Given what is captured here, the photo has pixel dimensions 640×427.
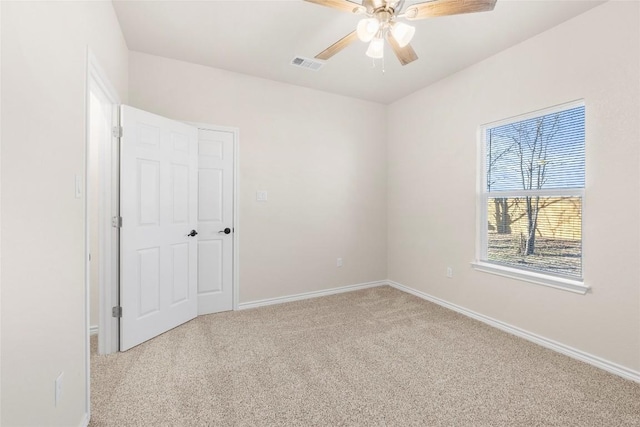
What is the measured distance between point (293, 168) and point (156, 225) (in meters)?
1.70

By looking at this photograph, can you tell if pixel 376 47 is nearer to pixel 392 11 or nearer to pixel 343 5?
pixel 392 11

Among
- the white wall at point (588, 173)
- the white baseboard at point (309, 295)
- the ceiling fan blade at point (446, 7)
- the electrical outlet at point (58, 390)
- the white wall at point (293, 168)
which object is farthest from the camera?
the white baseboard at point (309, 295)

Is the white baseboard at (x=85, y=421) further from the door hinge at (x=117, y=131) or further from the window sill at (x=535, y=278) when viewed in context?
the window sill at (x=535, y=278)

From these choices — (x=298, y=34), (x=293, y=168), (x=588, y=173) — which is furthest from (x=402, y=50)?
(x=293, y=168)

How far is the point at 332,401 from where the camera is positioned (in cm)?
183

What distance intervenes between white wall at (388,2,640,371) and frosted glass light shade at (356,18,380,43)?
68.2 inches

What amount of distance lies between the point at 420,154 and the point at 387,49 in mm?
1432

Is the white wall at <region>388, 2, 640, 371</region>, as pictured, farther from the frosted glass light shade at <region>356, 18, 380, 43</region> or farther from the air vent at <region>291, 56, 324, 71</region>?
the frosted glass light shade at <region>356, 18, 380, 43</region>

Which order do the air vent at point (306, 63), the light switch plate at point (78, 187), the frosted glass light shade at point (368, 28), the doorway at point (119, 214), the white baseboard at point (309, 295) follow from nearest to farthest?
the light switch plate at point (78, 187) < the frosted glass light shade at point (368, 28) < the doorway at point (119, 214) < the air vent at point (306, 63) < the white baseboard at point (309, 295)

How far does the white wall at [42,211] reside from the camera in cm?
99

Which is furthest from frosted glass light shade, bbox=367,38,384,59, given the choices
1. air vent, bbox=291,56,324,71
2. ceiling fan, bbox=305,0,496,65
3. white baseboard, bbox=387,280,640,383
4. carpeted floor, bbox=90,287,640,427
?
white baseboard, bbox=387,280,640,383

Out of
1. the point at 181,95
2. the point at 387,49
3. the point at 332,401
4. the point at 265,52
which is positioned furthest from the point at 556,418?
the point at 181,95

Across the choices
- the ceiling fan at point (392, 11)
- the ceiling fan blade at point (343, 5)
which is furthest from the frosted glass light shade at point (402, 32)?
the ceiling fan blade at point (343, 5)

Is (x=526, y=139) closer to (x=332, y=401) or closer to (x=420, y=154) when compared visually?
(x=420, y=154)
